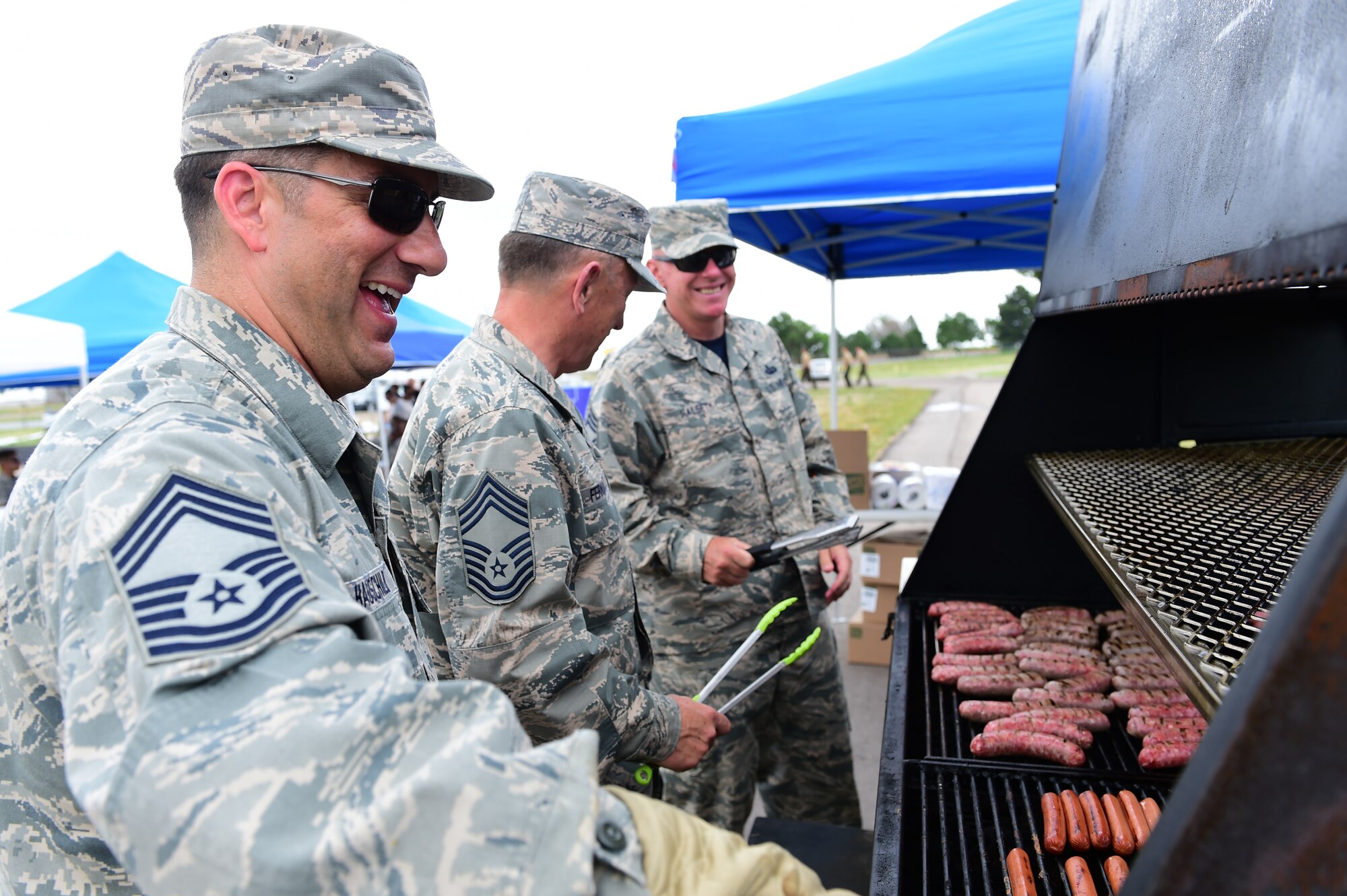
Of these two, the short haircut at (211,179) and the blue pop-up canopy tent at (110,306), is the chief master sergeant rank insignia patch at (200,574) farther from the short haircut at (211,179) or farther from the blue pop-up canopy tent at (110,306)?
the blue pop-up canopy tent at (110,306)

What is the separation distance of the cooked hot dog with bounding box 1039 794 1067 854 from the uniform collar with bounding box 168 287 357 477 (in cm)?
167

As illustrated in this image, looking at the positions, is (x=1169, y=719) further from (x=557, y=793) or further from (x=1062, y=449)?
(x=557, y=793)

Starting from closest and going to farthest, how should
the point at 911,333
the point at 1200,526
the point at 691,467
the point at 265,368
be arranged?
the point at 265,368
the point at 1200,526
the point at 691,467
the point at 911,333

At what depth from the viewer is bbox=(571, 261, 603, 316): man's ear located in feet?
7.97

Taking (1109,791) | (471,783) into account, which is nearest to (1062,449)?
(1109,791)

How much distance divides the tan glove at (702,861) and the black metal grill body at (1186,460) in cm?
36

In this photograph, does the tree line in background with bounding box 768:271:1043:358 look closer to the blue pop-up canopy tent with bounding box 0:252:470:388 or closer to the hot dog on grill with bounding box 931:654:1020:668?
the blue pop-up canopy tent with bounding box 0:252:470:388

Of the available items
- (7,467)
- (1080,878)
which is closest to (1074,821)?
(1080,878)

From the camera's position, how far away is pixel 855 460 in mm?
6359

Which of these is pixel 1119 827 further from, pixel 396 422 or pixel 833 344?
pixel 396 422

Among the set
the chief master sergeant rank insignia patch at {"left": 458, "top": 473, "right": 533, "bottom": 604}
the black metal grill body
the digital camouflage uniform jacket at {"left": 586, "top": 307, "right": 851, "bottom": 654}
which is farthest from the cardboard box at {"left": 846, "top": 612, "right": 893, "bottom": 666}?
the chief master sergeant rank insignia patch at {"left": 458, "top": 473, "right": 533, "bottom": 604}

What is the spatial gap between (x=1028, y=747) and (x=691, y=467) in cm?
175

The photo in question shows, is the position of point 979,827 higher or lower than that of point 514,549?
lower

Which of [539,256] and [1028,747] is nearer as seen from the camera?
[1028,747]
